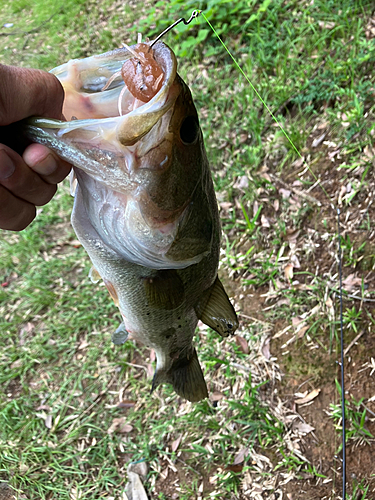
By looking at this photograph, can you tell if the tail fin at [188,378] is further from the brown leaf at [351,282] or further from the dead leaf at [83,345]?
the dead leaf at [83,345]

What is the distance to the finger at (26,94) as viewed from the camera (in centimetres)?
124

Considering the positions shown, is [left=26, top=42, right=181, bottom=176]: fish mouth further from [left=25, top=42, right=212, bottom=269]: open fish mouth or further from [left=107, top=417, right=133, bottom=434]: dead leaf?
[left=107, top=417, right=133, bottom=434]: dead leaf

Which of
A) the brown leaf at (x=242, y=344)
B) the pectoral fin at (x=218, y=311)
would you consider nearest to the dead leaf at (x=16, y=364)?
the brown leaf at (x=242, y=344)

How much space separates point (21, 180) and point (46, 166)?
117mm

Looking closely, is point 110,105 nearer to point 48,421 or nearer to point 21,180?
point 21,180

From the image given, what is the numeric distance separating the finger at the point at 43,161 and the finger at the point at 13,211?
A: 14cm

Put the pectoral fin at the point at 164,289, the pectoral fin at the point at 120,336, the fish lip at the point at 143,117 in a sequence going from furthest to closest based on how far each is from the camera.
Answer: the pectoral fin at the point at 120,336 < the pectoral fin at the point at 164,289 < the fish lip at the point at 143,117

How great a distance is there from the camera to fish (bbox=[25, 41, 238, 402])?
117 cm

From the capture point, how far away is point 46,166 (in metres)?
1.29

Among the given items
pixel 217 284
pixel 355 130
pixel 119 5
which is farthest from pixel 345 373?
pixel 119 5

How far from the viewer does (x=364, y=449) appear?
2.59 meters

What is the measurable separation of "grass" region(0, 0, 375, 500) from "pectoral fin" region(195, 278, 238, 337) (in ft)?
4.18

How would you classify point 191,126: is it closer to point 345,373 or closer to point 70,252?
point 345,373

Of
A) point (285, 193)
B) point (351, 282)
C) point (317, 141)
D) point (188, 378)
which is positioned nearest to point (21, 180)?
point (188, 378)
